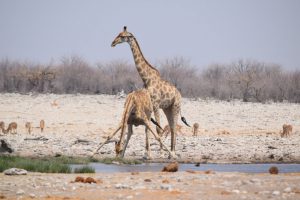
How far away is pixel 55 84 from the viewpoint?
171 feet

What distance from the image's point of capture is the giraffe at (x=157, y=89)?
21859 millimetres

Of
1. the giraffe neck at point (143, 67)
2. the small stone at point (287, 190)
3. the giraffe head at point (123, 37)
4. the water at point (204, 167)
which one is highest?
the giraffe head at point (123, 37)

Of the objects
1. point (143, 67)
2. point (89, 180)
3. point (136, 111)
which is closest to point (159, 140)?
point (136, 111)

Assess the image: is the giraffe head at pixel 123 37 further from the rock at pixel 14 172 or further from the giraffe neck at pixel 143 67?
the rock at pixel 14 172

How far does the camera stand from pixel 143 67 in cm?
2261

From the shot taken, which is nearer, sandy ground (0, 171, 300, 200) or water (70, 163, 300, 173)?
sandy ground (0, 171, 300, 200)

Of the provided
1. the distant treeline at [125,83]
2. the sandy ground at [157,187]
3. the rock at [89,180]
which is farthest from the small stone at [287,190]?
the distant treeline at [125,83]

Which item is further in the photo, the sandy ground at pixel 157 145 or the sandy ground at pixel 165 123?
the sandy ground at pixel 165 123

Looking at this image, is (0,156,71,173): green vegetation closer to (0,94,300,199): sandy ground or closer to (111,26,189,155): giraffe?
(0,94,300,199): sandy ground

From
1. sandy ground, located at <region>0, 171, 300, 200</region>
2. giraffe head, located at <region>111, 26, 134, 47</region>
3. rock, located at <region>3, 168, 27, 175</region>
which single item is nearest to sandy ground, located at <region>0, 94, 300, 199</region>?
sandy ground, located at <region>0, 171, 300, 200</region>

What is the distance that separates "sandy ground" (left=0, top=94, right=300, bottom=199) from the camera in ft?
41.4

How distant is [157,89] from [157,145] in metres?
3.31

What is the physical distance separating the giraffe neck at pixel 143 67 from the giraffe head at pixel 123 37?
158 millimetres

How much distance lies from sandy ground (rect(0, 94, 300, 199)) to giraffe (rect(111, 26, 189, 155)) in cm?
117
